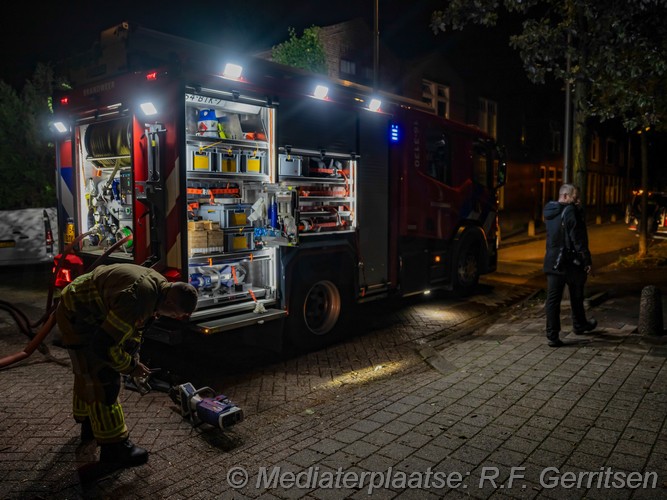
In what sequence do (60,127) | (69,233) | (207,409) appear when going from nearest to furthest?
(207,409), (60,127), (69,233)

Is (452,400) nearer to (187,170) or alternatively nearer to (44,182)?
(187,170)

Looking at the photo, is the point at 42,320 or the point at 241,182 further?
the point at 42,320

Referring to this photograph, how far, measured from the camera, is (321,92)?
22.1 feet

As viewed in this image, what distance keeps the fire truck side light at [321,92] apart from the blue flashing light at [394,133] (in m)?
1.57

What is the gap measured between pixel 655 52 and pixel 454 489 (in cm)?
740

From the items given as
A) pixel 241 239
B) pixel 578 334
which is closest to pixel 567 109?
pixel 578 334

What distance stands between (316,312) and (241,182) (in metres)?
1.92

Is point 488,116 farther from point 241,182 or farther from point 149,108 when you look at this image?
point 149,108

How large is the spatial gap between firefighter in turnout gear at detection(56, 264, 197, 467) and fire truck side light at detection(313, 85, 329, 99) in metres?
3.61

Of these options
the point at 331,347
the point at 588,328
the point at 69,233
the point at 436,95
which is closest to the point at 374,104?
the point at 331,347

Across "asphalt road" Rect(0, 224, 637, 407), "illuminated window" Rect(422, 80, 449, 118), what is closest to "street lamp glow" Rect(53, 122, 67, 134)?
"asphalt road" Rect(0, 224, 637, 407)

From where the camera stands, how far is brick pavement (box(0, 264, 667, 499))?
3484 mm

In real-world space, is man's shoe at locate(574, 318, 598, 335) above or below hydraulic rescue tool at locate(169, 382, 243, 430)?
above

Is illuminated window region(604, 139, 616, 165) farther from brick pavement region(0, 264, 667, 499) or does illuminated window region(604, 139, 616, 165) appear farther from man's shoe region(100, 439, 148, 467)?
man's shoe region(100, 439, 148, 467)
